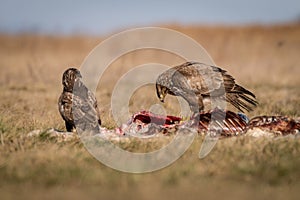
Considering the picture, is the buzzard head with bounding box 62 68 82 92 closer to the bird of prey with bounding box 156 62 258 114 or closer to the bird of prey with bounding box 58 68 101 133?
the bird of prey with bounding box 58 68 101 133

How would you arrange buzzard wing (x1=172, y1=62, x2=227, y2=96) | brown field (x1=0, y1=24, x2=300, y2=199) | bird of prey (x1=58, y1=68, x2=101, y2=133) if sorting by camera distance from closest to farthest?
brown field (x1=0, y1=24, x2=300, y2=199)
bird of prey (x1=58, y1=68, x2=101, y2=133)
buzzard wing (x1=172, y1=62, x2=227, y2=96)

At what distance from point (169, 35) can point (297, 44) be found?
18.6ft

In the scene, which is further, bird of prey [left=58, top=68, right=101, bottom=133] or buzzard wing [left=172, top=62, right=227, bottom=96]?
buzzard wing [left=172, top=62, right=227, bottom=96]

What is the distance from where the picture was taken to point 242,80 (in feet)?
46.8

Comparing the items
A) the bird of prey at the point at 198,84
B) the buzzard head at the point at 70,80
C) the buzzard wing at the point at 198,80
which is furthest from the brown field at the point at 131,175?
the buzzard wing at the point at 198,80

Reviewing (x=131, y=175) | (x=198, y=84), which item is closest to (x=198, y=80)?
(x=198, y=84)

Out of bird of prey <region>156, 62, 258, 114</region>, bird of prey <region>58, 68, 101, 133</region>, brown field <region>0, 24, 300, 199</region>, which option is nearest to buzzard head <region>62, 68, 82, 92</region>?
bird of prey <region>58, 68, 101, 133</region>

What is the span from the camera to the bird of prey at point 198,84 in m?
7.87

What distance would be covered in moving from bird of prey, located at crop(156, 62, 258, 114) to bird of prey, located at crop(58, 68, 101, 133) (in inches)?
49.4

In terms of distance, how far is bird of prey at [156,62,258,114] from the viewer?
25.8 feet

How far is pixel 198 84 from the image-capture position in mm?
7891

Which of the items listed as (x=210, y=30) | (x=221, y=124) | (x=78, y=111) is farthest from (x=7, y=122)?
(x=210, y=30)

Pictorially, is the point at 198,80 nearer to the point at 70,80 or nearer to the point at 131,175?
the point at 70,80

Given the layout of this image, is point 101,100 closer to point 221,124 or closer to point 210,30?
point 221,124
